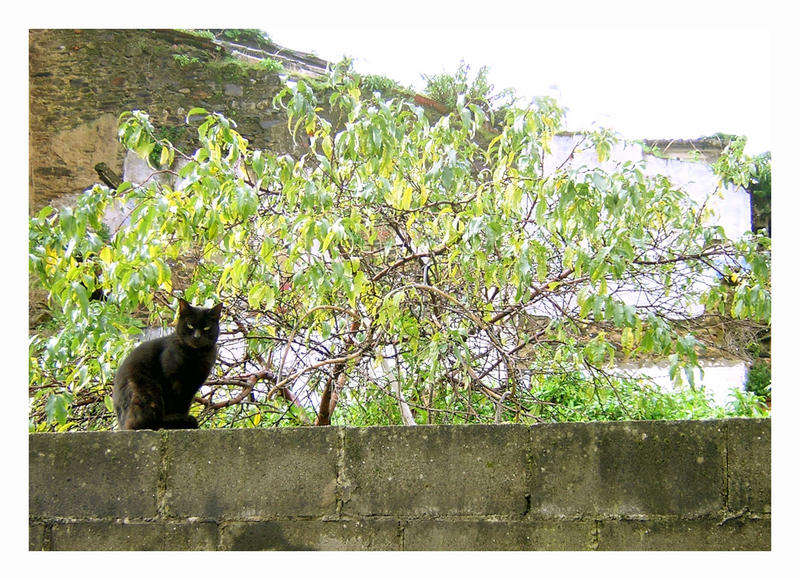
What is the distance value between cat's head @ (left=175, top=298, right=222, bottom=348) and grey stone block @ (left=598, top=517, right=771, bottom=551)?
1.72 metres

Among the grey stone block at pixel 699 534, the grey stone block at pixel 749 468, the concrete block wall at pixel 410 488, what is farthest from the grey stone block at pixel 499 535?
the grey stone block at pixel 749 468

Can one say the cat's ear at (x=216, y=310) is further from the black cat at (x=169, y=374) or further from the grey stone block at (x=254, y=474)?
the grey stone block at (x=254, y=474)

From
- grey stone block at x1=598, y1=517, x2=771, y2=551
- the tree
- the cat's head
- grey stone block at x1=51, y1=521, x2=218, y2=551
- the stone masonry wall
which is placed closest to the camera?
grey stone block at x1=598, y1=517, x2=771, y2=551

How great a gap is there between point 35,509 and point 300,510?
0.83 metres

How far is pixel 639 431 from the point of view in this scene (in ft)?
7.11

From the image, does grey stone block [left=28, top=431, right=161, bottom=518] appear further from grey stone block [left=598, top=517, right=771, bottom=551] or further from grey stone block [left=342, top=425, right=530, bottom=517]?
grey stone block [left=598, top=517, right=771, bottom=551]

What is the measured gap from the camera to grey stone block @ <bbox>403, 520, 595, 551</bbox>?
214 cm

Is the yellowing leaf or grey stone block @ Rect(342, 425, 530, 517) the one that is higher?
the yellowing leaf

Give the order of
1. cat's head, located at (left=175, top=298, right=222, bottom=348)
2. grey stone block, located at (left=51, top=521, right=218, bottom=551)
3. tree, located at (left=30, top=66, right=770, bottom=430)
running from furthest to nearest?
cat's head, located at (left=175, top=298, right=222, bottom=348), tree, located at (left=30, top=66, right=770, bottom=430), grey stone block, located at (left=51, top=521, right=218, bottom=551)

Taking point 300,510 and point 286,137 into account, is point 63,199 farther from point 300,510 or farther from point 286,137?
point 300,510

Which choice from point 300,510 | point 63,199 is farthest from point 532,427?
point 63,199

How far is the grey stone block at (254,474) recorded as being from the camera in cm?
221

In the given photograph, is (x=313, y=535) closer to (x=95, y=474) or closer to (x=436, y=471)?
(x=436, y=471)

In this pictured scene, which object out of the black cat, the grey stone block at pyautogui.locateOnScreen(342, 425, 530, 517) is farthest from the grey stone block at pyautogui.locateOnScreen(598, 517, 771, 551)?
the black cat
